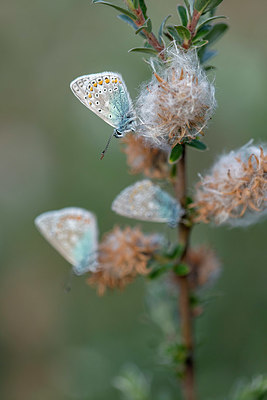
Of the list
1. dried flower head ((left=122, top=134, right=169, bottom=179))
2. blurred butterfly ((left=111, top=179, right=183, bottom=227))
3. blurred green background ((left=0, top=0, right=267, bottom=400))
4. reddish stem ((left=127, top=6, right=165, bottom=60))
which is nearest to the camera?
reddish stem ((left=127, top=6, right=165, bottom=60))

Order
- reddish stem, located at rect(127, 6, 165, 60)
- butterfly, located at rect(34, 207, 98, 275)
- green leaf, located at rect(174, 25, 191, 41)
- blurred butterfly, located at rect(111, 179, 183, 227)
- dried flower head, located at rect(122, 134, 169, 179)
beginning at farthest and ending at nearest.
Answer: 1. butterfly, located at rect(34, 207, 98, 275)
2. dried flower head, located at rect(122, 134, 169, 179)
3. blurred butterfly, located at rect(111, 179, 183, 227)
4. reddish stem, located at rect(127, 6, 165, 60)
5. green leaf, located at rect(174, 25, 191, 41)

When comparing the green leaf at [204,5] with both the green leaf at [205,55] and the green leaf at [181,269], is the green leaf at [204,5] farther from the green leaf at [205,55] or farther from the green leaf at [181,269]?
the green leaf at [181,269]

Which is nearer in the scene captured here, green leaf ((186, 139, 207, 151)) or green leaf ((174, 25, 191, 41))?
green leaf ((174, 25, 191, 41))

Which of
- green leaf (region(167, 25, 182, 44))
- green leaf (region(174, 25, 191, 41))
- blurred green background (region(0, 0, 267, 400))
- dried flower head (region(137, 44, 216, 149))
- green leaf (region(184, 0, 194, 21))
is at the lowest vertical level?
blurred green background (region(0, 0, 267, 400))

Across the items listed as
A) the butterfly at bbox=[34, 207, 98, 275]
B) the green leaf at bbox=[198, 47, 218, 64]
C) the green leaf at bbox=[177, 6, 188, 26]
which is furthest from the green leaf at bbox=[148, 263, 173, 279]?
the green leaf at bbox=[177, 6, 188, 26]

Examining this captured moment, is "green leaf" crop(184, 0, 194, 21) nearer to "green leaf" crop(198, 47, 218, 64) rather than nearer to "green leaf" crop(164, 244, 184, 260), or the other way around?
"green leaf" crop(198, 47, 218, 64)

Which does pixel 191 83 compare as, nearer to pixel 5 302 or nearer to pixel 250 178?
pixel 250 178

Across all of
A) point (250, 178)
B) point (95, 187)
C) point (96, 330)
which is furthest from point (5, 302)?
point (250, 178)

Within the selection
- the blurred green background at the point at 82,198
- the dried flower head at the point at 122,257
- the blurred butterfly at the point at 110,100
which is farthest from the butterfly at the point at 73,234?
the blurred green background at the point at 82,198
